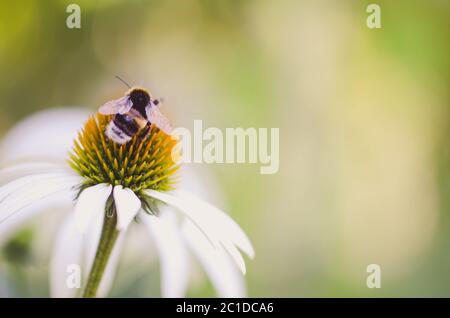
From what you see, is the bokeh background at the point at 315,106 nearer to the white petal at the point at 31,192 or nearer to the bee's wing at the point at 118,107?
the bee's wing at the point at 118,107

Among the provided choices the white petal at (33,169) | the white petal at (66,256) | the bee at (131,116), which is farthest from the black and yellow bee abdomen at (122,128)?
the white petal at (66,256)

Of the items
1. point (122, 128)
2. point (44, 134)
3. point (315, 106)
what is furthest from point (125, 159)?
point (315, 106)

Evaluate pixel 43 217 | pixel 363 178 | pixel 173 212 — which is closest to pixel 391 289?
pixel 363 178

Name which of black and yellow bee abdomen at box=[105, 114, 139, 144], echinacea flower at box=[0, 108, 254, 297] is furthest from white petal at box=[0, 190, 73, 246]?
black and yellow bee abdomen at box=[105, 114, 139, 144]

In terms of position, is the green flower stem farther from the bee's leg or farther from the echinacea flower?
the bee's leg

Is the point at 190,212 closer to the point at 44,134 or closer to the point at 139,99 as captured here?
the point at 139,99

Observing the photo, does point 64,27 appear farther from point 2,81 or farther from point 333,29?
point 333,29
